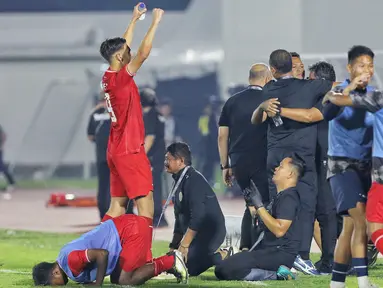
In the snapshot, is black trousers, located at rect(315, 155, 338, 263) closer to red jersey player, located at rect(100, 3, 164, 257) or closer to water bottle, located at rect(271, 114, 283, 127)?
water bottle, located at rect(271, 114, 283, 127)

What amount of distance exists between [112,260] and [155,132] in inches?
266

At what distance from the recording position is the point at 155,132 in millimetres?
16344

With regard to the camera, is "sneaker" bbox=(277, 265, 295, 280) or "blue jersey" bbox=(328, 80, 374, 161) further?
"sneaker" bbox=(277, 265, 295, 280)

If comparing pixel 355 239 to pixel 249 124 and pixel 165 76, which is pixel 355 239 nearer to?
pixel 249 124

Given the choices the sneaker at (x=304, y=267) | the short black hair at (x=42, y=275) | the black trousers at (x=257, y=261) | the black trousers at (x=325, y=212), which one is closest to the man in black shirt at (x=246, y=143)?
the black trousers at (x=325, y=212)

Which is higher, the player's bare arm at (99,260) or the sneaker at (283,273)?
the player's bare arm at (99,260)

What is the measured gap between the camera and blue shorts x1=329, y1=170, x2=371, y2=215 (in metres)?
8.73

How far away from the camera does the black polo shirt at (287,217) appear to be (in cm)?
995

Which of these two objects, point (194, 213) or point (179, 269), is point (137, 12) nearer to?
point (194, 213)

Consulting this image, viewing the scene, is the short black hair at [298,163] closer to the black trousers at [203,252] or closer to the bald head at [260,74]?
the black trousers at [203,252]

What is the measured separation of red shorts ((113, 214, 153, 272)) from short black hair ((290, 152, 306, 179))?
138cm

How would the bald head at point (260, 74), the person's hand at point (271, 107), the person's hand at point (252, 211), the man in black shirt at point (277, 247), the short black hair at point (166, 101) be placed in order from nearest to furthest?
1. the man in black shirt at point (277, 247)
2. the person's hand at point (271, 107)
3. the person's hand at point (252, 211)
4. the bald head at point (260, 74)
5. the short black hair at point (166, 101)

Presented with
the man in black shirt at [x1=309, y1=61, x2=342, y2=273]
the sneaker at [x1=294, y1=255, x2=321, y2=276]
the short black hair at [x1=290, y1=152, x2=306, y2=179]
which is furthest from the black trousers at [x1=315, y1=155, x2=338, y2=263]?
the short black hair at [x1=290, y1=152, x2=306, y2=179]

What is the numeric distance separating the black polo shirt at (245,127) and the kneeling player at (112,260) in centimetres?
195
